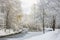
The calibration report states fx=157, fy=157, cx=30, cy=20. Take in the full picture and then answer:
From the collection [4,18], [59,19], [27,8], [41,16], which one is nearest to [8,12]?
[4,18]

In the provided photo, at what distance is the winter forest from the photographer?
3443 mm

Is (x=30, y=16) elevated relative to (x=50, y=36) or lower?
elevated

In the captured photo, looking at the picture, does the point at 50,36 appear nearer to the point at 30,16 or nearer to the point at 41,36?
the point at 41,36

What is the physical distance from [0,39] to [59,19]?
1360 millimetres

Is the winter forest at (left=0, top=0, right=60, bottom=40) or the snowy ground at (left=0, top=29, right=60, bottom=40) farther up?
the winter forest at (left=0, top=0, right=60, bottom=40)

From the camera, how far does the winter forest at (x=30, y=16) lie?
136 inches

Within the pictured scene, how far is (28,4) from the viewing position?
346 centimetres

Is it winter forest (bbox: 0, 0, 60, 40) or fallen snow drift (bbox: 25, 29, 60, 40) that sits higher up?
winter forest (bbox: 0, 0, 60, 40)

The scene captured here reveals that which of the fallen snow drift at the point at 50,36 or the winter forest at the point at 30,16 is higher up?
the winter forest at the point at 30,16

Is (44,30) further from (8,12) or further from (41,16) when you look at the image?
(8,12)

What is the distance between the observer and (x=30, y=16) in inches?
136

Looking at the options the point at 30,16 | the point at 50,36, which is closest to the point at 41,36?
the point at 50,36

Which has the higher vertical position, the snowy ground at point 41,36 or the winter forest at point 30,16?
the winter forest at point 30,16

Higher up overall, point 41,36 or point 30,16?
point 30,16
